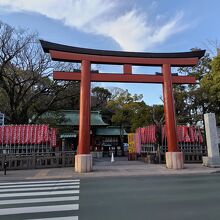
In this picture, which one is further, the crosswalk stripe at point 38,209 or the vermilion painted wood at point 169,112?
the vermilion painted wood at point 169,112

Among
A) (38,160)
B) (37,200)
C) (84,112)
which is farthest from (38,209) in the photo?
(38,160)

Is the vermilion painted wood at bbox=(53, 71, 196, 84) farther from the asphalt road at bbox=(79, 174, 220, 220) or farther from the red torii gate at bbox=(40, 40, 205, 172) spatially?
the asphalt road at bbox=(79, 174, 220, 220)

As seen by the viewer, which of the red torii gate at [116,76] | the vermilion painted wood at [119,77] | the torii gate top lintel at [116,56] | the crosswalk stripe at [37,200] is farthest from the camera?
the vermilion painted wood at [119,77]

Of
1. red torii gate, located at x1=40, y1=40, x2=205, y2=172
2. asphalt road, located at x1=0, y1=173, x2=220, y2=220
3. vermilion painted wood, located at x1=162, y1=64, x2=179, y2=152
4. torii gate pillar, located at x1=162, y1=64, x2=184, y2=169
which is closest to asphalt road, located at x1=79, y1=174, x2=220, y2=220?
asphalt road, located at x1=0, y1=173, x2=220, y2=220

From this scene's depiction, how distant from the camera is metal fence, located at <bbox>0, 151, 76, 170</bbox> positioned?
61.3 ft

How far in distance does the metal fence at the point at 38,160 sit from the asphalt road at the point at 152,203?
32.5 ft

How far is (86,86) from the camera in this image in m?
17.6

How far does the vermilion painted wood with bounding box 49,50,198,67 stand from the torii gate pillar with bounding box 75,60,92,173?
0.49 meters

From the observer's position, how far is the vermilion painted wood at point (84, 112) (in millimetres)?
16906

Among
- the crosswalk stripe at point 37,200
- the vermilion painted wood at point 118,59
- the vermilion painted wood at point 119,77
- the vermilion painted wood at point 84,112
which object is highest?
the vermilion painted wood at point 118,59

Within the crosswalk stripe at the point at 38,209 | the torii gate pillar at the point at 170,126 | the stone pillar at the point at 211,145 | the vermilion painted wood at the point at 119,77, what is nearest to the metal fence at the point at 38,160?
the vermilion painted wood at the point at 119,77

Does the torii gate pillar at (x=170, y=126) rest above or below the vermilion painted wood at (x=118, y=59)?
below

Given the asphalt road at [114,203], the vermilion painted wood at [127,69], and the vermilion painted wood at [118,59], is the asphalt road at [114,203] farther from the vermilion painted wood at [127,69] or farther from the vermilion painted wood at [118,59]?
the vermilion painted wood at [127,69]

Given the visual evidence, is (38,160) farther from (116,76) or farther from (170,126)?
(170,126)
